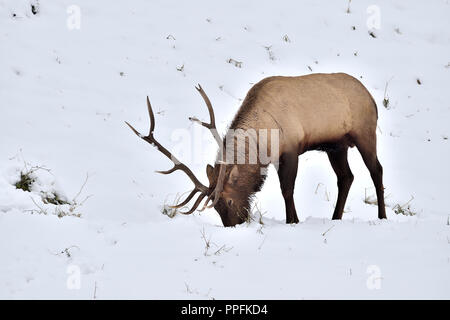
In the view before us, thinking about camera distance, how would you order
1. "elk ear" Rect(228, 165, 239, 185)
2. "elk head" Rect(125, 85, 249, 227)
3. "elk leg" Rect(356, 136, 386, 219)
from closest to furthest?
"elk head" Rect(125, 85, 249, 227), "elk ear" Rect(228, 165, 239, 185), "elk leg" Rect(356, 136, 386, 219)

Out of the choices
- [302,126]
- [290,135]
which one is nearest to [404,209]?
[302,126]

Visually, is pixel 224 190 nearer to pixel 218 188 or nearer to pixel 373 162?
→ pixel 218 188

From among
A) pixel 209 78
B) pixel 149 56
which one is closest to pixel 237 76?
pixel 209 78

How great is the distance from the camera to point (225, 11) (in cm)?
1029

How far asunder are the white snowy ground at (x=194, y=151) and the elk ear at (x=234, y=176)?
45 centimetres

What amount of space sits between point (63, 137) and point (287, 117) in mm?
2438

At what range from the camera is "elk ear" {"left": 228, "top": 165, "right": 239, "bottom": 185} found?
20.0 feet

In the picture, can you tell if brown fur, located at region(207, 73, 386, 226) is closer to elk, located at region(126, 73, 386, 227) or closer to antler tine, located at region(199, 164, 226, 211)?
elk, located at region(126, 73, 386, 227)

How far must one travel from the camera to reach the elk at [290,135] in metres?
6.04

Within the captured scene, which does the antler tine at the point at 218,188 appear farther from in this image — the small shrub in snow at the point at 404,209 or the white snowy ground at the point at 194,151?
the small shrub in snow at the point at 404,209

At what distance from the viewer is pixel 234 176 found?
242 inches

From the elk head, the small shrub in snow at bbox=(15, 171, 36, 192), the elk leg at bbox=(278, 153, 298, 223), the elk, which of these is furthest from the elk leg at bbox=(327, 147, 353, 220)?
the small shrub in snow at bbox=(15, 171, 36, 192)
